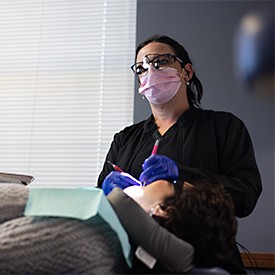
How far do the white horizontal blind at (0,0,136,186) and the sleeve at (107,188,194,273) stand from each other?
1307 millimetres

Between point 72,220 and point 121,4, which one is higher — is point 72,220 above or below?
below

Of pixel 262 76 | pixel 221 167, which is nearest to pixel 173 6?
pixel 262 76

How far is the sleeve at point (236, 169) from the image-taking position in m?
1.12

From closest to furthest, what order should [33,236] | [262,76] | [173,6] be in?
[33,236]
[262,76]
[173,6]

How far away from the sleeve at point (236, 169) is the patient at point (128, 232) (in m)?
0.24

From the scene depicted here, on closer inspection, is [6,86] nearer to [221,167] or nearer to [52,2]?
[52,2]

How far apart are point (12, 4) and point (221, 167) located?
6.11ft

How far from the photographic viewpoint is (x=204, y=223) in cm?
81

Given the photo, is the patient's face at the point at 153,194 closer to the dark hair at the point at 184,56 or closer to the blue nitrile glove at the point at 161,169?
the blue nitrile glove at the point at 161,169

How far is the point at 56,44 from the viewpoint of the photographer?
2.30 m

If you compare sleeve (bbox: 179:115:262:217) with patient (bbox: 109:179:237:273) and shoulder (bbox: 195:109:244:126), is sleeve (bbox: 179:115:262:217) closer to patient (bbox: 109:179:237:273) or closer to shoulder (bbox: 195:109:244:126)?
shoulder (bbox: 195:109:244:126)

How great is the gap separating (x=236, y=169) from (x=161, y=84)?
0.44m

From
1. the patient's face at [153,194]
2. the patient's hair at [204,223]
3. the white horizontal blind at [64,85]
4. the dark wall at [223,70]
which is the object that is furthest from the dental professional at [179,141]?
the white horizontal blind at [64,85]

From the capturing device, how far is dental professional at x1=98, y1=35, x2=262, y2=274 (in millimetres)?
1133
